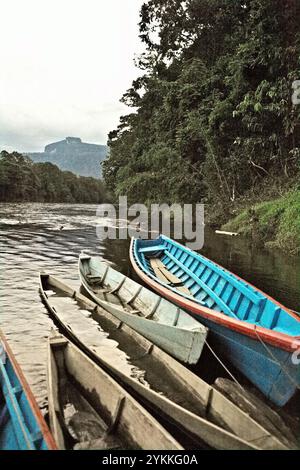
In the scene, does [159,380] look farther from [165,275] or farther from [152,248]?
[152,248]

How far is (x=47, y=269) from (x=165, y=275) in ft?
16.0

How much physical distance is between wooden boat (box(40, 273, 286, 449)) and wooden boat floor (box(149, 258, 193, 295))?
2521 millimetres

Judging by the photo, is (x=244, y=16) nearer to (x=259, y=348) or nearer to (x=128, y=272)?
(x=128, y=272)

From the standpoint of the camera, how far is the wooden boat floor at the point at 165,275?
9.53 m

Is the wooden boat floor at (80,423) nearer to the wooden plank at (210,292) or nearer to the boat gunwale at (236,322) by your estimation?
the boat gunwale at (236,322)

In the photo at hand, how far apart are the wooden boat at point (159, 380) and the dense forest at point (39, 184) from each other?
222 feet

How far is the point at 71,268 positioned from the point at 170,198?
859 inches

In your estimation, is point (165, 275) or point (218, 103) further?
point (218, 103)

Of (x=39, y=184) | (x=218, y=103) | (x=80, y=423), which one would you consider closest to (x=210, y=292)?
(x=80, y=423)

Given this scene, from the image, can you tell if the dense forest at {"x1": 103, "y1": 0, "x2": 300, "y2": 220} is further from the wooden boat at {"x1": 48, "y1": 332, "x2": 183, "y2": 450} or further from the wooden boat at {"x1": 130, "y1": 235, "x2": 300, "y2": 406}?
the wooden boat at {"x1": 48, "y1": 332, "x2": 183, "y2": 450}

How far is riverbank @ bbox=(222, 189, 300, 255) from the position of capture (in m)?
16.1

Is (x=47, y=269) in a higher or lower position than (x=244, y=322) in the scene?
lower

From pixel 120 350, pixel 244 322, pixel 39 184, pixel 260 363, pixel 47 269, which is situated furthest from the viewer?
pixel 39 184

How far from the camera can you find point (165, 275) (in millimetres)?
10859
